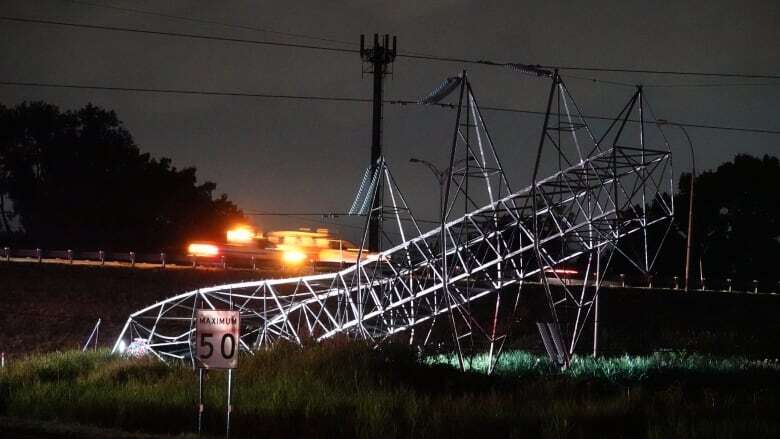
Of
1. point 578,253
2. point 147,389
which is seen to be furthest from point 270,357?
point 578,253

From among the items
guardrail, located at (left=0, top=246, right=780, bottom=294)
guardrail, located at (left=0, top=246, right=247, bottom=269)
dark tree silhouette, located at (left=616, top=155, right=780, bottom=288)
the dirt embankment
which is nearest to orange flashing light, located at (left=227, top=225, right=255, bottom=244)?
guardrail, located at (left=0, top=246, right=780, bottom=294)

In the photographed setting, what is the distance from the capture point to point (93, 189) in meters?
98.8

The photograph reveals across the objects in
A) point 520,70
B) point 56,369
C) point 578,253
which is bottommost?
point 56,369

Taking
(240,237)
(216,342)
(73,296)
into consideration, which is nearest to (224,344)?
(216,342)

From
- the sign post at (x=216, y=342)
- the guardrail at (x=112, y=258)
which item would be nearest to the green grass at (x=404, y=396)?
the sign post at (x=216, y=342)

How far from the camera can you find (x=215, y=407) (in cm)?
2464

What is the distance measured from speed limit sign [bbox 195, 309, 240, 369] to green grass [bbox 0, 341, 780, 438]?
2.44m

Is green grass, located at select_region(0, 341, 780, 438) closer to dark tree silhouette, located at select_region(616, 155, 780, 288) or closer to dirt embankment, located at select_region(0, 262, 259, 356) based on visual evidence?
dirt embankment, located at select_region(0, 262, 259, 356)

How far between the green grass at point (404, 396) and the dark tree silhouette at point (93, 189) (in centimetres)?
6305

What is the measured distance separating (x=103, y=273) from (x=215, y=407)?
4121 centimetres

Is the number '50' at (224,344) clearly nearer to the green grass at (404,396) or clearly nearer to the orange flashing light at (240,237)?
the green grass at (404,396)

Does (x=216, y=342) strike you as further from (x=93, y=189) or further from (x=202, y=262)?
(x=93, y=189)

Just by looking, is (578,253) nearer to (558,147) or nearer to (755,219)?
(558,147)

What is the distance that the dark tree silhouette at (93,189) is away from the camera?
318 feet
